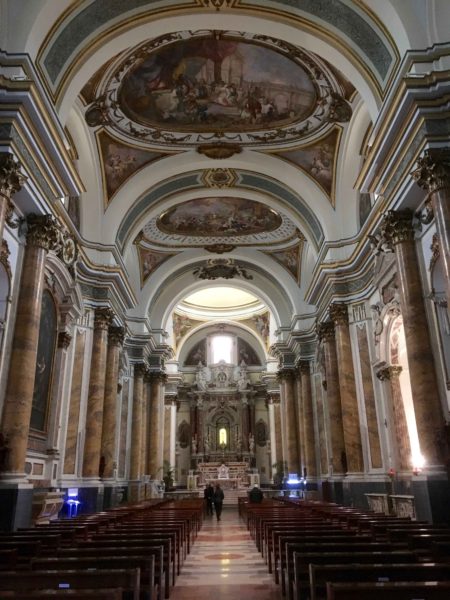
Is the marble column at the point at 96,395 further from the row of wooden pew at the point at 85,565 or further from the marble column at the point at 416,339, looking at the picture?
the marble column at the point at 416,339

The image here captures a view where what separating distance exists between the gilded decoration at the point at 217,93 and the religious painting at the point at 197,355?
82.9 ft

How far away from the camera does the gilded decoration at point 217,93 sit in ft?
41.7

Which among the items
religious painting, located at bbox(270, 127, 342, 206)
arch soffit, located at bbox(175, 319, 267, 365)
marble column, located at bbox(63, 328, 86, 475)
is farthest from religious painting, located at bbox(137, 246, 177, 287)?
arch soffit, located at bbox(175, 319, 267, 365)

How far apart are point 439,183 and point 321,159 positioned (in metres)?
8.03

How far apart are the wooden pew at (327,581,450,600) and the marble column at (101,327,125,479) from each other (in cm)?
1387

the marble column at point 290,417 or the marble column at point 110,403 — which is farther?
the marble column at point 290,417

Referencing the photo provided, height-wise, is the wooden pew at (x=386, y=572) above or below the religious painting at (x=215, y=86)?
below

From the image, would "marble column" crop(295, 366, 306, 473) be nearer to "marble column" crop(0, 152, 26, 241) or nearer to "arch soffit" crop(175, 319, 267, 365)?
"arch soffit" crop(175, 319, 267, 365)

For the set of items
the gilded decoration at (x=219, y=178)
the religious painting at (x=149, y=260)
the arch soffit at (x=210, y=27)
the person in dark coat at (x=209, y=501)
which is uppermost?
the gilded decoration at (x=219, y=178)

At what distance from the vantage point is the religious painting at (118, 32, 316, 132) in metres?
12.8

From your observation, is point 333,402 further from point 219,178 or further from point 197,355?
point 197,355

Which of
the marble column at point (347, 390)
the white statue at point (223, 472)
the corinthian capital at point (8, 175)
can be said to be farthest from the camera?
the white statue at point (223, 472)

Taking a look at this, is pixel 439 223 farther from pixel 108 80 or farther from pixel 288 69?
pixel 108 80

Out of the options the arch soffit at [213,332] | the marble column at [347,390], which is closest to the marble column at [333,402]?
the marble column at [347,390]
